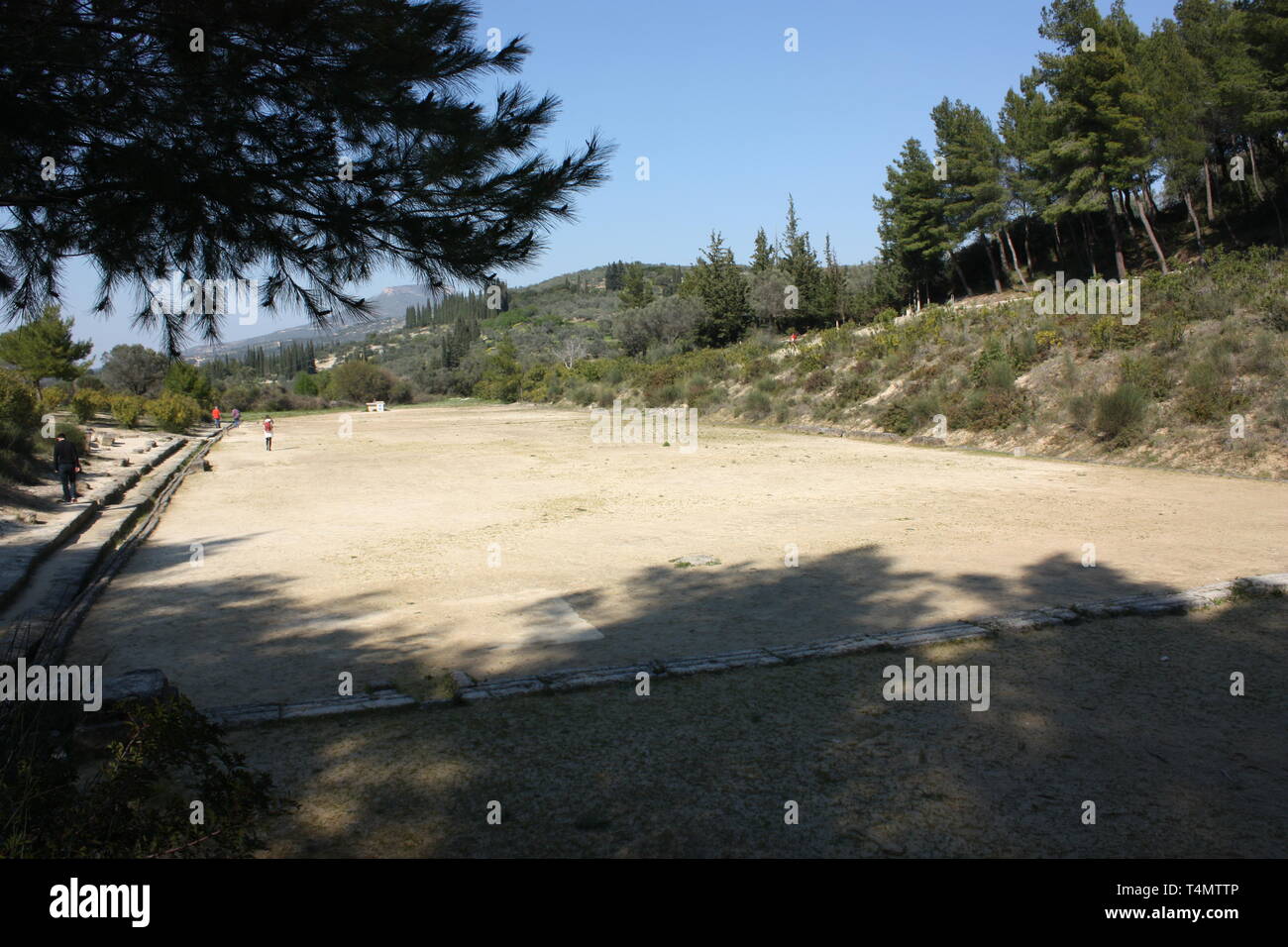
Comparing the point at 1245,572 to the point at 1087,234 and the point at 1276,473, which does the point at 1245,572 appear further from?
the point at 1087,234

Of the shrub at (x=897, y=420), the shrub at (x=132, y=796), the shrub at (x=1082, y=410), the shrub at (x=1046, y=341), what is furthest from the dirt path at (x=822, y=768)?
the shrub at (x=897, y=420)

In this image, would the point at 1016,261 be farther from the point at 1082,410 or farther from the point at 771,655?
the point at 771,655

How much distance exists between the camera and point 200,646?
22.4 ft

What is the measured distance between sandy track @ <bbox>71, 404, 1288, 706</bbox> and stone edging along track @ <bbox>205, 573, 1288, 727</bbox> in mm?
323

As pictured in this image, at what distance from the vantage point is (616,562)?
9.79 metres

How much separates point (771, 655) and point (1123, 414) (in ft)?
50.7

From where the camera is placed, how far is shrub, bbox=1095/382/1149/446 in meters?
18.0

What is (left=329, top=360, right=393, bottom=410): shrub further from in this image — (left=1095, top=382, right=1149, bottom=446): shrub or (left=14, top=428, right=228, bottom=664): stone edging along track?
(left=1095, top=382, right=1149, bottom=446): shrub

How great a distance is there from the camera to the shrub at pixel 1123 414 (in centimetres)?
1798

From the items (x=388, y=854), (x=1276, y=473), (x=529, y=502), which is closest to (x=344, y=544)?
(x=529, y=502)

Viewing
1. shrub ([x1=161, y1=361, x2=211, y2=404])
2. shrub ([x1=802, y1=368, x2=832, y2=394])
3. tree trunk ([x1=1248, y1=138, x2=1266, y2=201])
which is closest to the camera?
shrub ([x1=802, y1=368, x2=832, y2=394])

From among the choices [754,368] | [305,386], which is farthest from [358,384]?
[754,368]

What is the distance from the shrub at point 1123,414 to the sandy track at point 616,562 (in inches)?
60.6

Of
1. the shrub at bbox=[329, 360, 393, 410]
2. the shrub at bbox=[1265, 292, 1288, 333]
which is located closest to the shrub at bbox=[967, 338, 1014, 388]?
the shrub at bbox=[1265, 292, 1288, 333]
